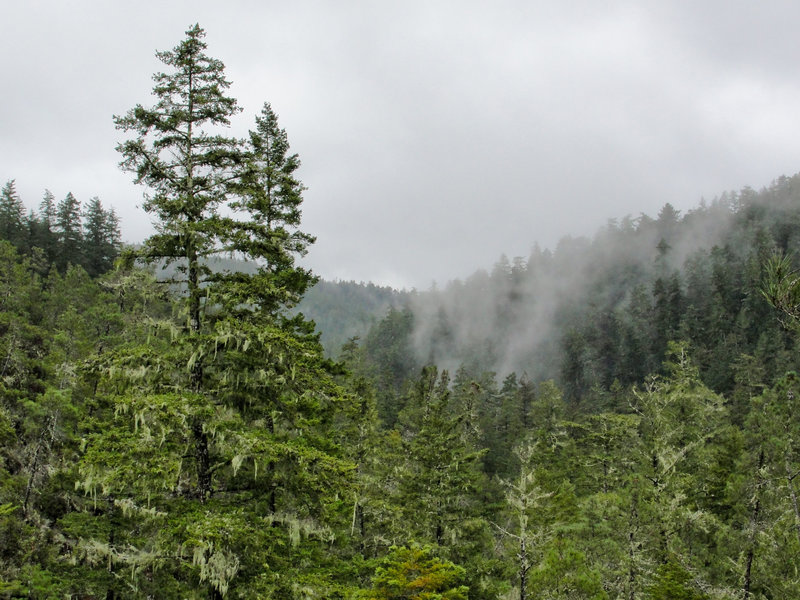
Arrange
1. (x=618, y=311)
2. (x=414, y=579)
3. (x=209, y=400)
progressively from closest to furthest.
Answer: (x=209, y=400) < (x=414, y=579) < (x=618, y=311)

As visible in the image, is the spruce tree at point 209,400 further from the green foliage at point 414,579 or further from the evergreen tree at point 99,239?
the evergreen tree at point 99,239

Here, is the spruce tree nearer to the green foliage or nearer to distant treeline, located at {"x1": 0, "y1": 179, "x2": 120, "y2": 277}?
the green foliage

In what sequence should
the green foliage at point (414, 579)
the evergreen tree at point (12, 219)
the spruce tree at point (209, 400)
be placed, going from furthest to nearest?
1. the evergreen tree at point (12, 219)
2. the green foliage at point (414, 579)
3. the spruce tree at point (209, 400)

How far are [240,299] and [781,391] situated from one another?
68.8 ft

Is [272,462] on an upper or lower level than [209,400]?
lower

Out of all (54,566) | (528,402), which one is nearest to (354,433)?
(54,566)

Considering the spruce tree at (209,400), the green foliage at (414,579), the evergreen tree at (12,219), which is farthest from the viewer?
the evergreen tree at (12,219)

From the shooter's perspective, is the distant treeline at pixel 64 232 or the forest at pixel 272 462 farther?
the distant treeline at pixel 64 232

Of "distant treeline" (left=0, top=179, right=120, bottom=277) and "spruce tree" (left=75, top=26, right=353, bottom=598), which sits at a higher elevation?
"distant treeline" (left=0, top=179, right=120, bottom=277)

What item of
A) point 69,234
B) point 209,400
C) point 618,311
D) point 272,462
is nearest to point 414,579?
point 272,462

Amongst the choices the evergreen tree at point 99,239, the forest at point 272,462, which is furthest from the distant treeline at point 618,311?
the evergreen tree at point 99,239

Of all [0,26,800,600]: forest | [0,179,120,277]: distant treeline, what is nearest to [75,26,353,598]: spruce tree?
[0,26,800,600]: forest

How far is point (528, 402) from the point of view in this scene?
6650cm

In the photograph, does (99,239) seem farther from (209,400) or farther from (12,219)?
(209,400)
